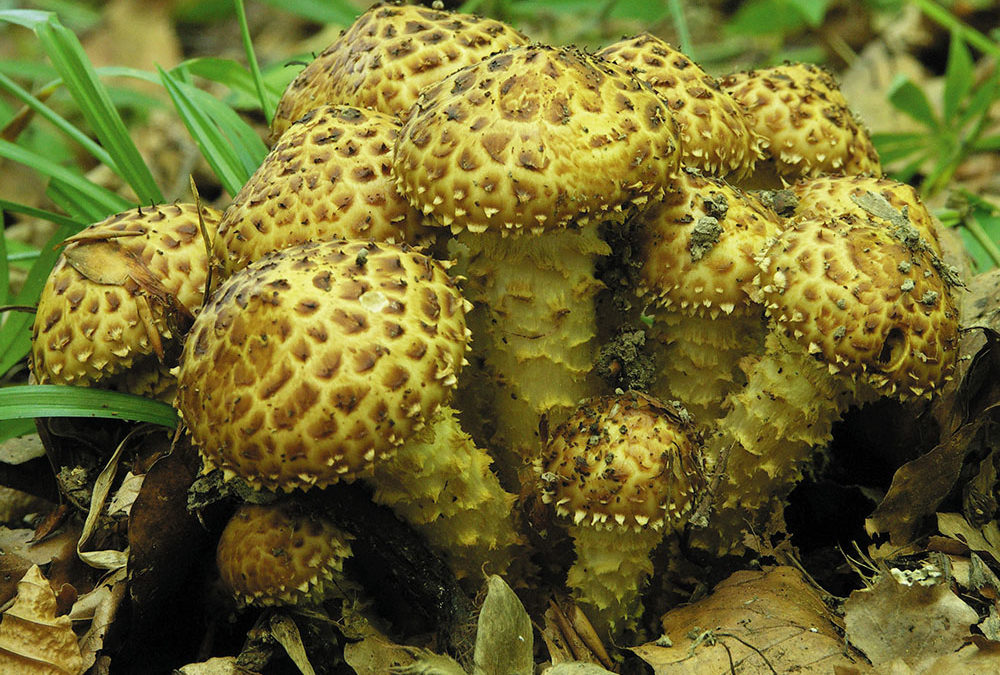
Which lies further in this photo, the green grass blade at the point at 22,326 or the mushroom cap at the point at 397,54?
the green grass blade at the point at 22,326

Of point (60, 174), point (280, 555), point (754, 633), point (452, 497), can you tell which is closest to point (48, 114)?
point (60, 174)

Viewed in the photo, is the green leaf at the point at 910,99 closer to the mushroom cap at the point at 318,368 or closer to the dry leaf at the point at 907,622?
the dry leaf at the point at 907,622

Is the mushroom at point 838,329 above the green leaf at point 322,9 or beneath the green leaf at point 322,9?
beneath

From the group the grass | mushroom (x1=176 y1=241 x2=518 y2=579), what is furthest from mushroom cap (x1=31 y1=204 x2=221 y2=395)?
mushroom (x1=176 y1=241 x2=518 y2=579)

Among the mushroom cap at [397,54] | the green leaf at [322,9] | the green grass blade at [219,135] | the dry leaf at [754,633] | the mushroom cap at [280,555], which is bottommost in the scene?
the dry leaf at [754,633]

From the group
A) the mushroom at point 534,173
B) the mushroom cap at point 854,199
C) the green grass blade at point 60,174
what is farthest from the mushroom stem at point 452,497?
the green grass blade at point 60,174
